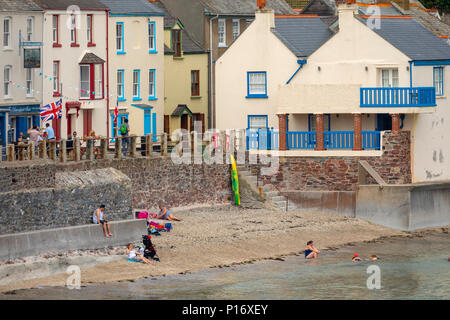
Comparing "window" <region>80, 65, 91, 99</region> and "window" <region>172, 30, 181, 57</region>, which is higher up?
"window" <region>172, 30, 181, 57</region>

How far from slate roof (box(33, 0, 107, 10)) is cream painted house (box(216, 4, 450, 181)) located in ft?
27.8

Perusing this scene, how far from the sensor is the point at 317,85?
67.7m

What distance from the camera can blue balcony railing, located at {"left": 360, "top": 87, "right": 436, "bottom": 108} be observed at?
6662cm

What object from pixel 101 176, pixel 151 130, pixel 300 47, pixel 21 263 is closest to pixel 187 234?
pixel 101 176

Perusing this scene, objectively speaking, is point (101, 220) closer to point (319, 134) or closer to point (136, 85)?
point (319, 134)

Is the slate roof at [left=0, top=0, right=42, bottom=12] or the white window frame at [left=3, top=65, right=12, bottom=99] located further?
the white window frame at [left=3, top=65, right=12, bottom=99]

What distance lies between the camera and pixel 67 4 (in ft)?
240

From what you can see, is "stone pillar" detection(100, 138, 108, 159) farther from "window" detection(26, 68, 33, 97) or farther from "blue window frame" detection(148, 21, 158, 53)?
"blue window frame" detection(148, 21, 158, 53)

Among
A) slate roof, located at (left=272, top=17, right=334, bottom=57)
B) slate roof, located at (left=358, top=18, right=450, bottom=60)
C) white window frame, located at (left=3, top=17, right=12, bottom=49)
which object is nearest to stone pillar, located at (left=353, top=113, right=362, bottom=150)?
slate roof, located at (left=358, top=18, right=450, bottom=60)

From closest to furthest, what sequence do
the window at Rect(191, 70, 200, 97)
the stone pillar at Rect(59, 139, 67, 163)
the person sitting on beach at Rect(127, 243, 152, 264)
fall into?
the person sitting on beach at Rect(127, 243, 152, 264)
the stone pillar at Rect(59, 139, 67, 163)
the window at Rect(191, 70, 200, 97)

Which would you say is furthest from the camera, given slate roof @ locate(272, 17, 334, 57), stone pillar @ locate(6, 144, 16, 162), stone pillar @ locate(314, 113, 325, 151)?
slate roof @ locate(272, 17, 334, 57)

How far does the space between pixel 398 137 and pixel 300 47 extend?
7.23 metres
